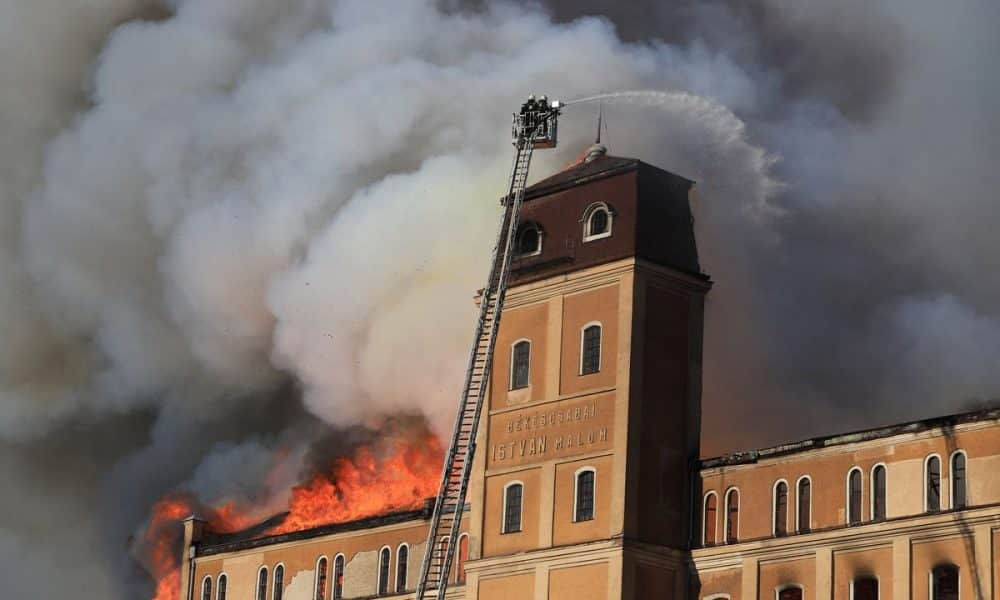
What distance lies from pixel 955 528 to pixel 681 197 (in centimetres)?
1339

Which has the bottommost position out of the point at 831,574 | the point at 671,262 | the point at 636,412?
the point at 831,574

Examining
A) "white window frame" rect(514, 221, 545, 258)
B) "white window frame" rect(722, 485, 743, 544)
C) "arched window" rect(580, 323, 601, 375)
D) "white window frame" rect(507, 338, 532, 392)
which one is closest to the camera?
"white window frame" rect(722, 485, 743, 544)

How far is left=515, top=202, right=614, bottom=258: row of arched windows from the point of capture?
5847 cm

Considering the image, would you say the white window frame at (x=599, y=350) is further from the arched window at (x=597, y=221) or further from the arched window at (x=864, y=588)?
the arched window at (x=864, y=588)

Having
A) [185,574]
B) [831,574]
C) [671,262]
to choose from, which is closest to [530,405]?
[671,262]

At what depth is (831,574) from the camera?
52.5 meters

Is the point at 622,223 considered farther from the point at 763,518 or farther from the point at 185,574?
the point at 185,574

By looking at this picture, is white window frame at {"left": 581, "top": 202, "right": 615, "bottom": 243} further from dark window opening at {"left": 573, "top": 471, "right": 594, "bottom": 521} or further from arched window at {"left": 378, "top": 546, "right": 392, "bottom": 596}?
arched window at {"left": 378, "top": 546, "right": 392, "bottom": 596}

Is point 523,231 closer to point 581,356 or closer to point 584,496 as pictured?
point 581,356

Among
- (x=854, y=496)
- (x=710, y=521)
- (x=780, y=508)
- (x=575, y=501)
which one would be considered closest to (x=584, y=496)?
(x=575, y=501)

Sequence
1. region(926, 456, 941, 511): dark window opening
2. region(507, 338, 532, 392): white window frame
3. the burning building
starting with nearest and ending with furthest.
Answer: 1. region(926, 456, 941, 511): dark window opening
2. the burning building
3. region(507, 338, 532, 392): white window frame

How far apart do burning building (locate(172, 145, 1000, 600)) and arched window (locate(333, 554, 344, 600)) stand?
227 cm

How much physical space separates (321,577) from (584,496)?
1190cm

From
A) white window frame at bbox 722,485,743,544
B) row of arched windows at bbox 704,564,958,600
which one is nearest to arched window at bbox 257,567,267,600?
row of arched windows at bbox 704,564,958,600
